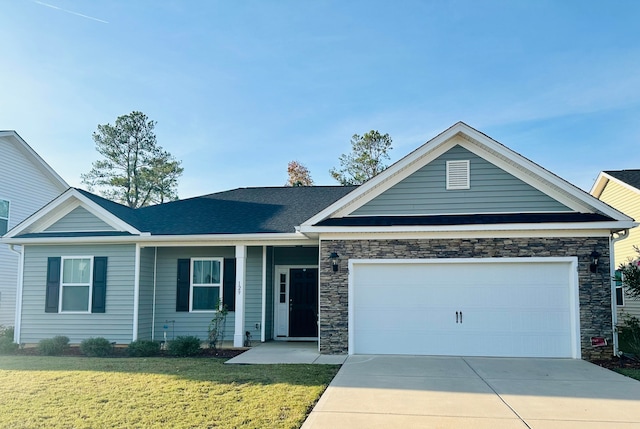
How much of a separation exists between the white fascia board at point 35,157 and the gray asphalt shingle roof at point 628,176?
2239 cm

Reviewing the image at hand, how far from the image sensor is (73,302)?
1408 centimetres

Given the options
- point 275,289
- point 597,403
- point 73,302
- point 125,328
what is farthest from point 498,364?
point 73,302

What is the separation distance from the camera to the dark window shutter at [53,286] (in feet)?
46.2

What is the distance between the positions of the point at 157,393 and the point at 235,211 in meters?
8.29

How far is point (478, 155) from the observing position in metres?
12.2

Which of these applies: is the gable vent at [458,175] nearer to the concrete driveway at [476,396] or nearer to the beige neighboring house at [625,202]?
the concrete driveway at [476,396]

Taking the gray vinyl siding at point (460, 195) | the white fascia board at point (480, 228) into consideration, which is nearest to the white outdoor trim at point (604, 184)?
the white fascia board at point (480, 228)

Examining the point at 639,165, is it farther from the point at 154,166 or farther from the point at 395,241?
the point at 154,166

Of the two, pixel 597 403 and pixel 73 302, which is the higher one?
pixel 73 302

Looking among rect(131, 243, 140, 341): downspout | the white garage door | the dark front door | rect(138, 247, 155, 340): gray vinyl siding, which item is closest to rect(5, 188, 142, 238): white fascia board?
rect(131, 243, 140, 341): downspout

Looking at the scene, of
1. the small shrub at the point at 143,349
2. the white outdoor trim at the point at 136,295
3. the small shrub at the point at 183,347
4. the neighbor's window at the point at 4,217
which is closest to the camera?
the small shrub at the point at 183,347

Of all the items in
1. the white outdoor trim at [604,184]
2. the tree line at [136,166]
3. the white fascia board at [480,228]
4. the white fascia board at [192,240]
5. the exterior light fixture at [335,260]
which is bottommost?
the exterior light fixture at [335,260]

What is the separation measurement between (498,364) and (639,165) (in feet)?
58.8

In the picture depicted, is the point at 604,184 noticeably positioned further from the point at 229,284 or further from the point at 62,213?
the point at 62,213
